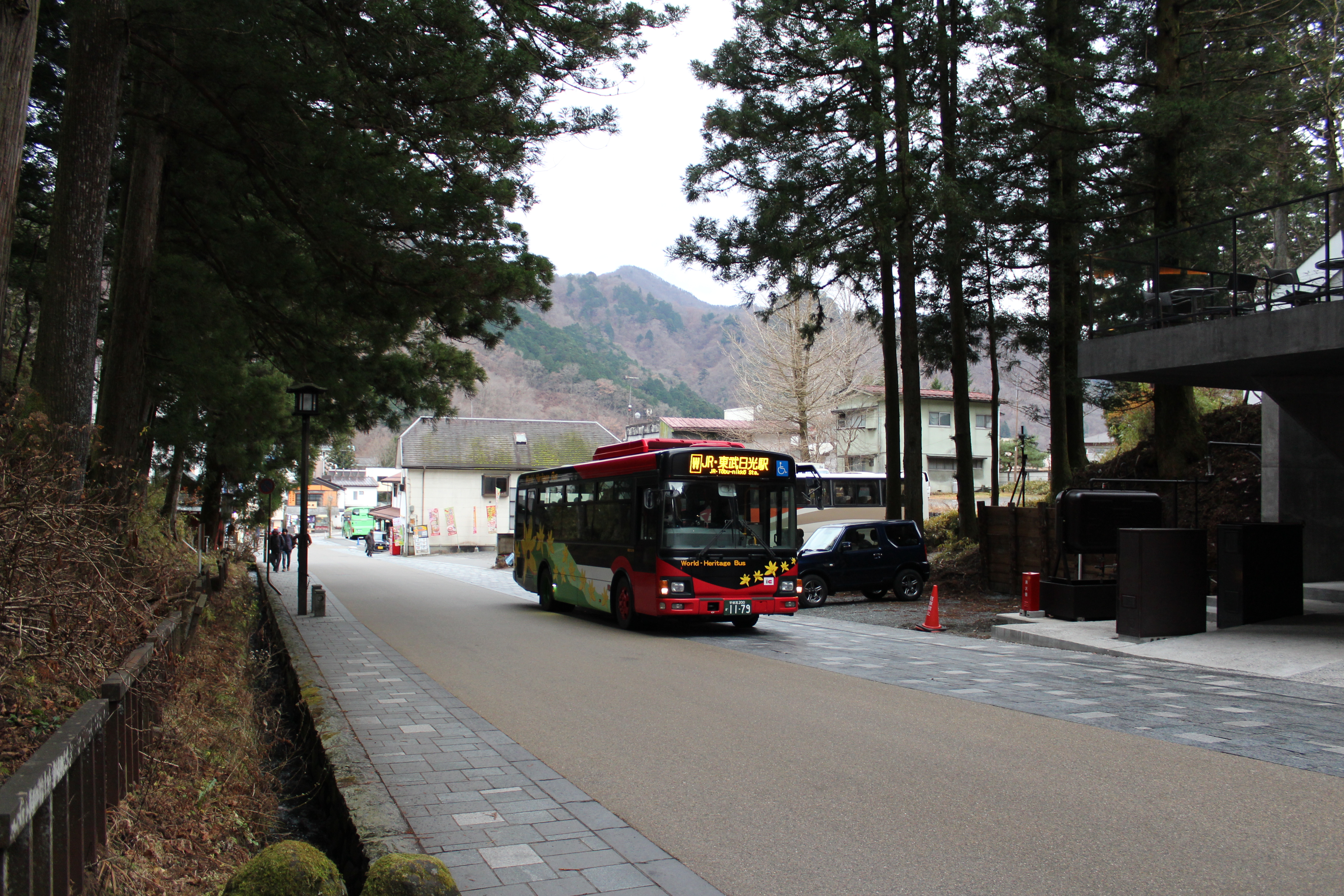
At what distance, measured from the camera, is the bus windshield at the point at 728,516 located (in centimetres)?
1497

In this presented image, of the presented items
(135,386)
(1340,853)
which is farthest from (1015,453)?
(1340,853)

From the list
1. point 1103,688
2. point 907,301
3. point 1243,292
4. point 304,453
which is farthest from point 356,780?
point 907,301

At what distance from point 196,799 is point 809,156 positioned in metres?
18.4

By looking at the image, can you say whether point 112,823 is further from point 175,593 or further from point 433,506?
point 433,506

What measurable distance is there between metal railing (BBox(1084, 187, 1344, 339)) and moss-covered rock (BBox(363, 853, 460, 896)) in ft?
42.1

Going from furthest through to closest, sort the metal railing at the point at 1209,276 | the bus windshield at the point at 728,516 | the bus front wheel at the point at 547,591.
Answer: the bus front wheel at the point at 547,591 → the bus windshield at the point at 728,516 → the metal railing at the point at 1209,276

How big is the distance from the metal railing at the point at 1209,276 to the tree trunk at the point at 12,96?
13.7 m

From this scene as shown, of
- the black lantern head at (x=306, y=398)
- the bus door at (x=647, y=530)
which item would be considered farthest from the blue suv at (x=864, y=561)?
the black lantern head at (x=306, y=398)

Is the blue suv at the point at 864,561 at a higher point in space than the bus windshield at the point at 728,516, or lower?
lower

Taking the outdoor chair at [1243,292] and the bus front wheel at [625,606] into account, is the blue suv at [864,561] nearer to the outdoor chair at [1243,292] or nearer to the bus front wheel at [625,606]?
the bus front wheel at [625,606]

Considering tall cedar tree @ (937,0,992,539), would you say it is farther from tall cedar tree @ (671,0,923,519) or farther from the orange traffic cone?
the orange traffic cone

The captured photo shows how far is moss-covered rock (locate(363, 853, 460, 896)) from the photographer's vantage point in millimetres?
3488

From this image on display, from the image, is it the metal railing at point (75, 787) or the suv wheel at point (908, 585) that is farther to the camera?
the suv wheel at point (908, 585)

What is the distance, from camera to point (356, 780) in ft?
19.9
